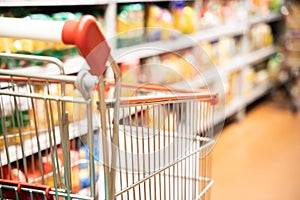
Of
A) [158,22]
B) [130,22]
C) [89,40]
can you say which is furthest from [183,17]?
[89,40]

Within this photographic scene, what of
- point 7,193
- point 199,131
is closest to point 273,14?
point 199,131

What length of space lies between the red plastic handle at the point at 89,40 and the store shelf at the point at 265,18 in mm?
3411

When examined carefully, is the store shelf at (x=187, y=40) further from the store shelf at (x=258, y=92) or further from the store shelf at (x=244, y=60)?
the store shelf at (x=258, y=92)

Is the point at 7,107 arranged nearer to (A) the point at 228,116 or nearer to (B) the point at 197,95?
(B) the point at 197,95

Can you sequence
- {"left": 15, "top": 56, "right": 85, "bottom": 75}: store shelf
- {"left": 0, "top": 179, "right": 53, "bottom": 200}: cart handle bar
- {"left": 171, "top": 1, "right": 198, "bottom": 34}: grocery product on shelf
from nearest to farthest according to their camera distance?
{"left": 0, "top": 179, "right": 53, "bottom": 200}: cart handle bar
{"left": 15, "top": 56, "right": 85, "bottom": 75}: store shelf
{"left": 171, "top": 1, "right": 198, "bottom": 34}: grocery product on shelf

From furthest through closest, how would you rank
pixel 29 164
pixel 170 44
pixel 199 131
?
pixel 170 44 → pixel 29 164 → pixel 199 131

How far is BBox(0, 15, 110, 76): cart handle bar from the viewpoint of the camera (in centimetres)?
90

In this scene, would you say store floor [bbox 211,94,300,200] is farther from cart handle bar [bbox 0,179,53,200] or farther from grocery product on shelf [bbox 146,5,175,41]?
cart handle bar [bbox 0,179,53,200]

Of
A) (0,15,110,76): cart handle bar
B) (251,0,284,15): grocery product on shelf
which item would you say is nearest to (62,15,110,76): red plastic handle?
(0,15,110,76): cart handle bar

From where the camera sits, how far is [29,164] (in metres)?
1.83

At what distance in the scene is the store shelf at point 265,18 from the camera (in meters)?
4.16

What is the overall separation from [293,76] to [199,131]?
327 cm

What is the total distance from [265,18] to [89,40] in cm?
384

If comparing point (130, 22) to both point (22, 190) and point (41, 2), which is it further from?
point (22, 190)
